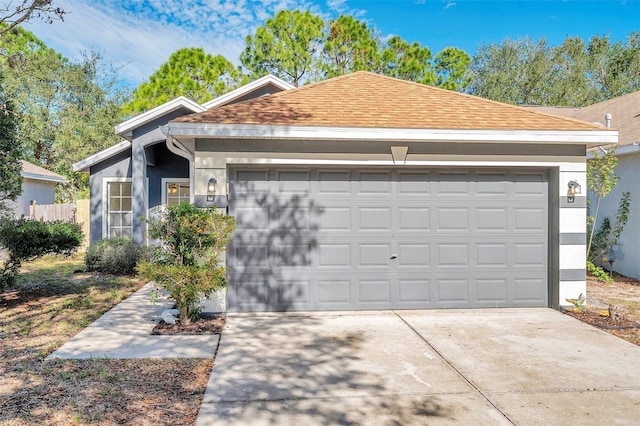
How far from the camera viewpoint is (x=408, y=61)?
24312 millimetres

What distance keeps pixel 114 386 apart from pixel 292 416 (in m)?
1.78

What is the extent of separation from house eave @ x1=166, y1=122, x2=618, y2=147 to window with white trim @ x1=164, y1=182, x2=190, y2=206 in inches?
245

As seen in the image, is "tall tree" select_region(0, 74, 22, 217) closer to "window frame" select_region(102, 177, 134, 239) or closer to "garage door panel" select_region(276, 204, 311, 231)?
"garage door panel" select_region(276, 204, 311, 231)

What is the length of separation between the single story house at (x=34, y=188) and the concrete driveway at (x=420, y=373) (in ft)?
49.1

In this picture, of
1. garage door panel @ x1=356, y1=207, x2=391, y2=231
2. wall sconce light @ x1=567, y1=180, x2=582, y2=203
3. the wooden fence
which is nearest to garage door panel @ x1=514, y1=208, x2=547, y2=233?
wall sconce light @ x1=567, y1=180, x2=582, y2=203

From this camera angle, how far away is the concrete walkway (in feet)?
16.1

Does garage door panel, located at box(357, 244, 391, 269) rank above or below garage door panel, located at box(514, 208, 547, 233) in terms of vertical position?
below

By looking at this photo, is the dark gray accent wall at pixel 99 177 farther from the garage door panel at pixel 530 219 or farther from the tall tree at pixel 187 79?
the tall tree at pixel 187 79

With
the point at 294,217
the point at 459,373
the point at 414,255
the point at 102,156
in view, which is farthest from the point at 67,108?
the point at 459,373

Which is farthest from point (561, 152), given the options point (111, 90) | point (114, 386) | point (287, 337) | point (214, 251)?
point (111, 90)

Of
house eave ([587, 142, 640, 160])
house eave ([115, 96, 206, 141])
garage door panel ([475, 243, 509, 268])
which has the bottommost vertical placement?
garage door panel ([475, 243, 509, 268])

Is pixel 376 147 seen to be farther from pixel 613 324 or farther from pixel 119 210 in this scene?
pixel 119 210

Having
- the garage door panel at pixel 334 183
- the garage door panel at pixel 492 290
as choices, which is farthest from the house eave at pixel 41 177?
the garage door panel at pixel 492 290

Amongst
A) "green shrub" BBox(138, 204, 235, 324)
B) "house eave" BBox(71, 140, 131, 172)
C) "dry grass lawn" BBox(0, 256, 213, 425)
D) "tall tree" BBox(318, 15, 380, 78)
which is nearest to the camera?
"dry grass lawn" BBox(0, 256, 213, 425)
